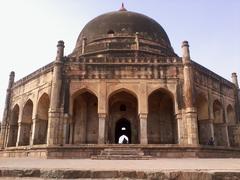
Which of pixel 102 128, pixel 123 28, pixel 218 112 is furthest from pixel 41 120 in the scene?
pixel 218 112

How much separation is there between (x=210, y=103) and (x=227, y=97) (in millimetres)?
2453

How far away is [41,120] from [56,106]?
2.57 metres

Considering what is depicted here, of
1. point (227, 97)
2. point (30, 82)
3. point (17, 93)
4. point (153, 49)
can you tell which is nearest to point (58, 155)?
point (30, 82)

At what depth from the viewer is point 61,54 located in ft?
A: 42.1

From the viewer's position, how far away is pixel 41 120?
45.9 ft

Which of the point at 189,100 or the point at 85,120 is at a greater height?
the point at 189,100

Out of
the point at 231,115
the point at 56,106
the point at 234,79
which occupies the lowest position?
the point at 56,106

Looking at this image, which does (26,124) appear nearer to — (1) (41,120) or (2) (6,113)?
(1) (41,120)

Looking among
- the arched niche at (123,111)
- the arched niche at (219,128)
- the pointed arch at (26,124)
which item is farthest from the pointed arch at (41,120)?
the arched niche at (219,128)

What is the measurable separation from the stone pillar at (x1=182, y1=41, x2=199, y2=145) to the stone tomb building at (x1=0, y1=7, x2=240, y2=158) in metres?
0.05

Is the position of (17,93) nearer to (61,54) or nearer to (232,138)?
(61,54)

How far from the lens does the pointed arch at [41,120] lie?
13.6 meters

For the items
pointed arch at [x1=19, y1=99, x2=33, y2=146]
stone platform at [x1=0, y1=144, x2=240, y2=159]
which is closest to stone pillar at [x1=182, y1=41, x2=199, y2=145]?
stone platform at [x1=0, y1=144, x2=240, y2=159]

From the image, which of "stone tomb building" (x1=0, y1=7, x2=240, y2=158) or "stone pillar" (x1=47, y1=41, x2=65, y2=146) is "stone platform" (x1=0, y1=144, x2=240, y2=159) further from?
"stone pillar" (x1=47, y1=41, x2=65, y2=146)
